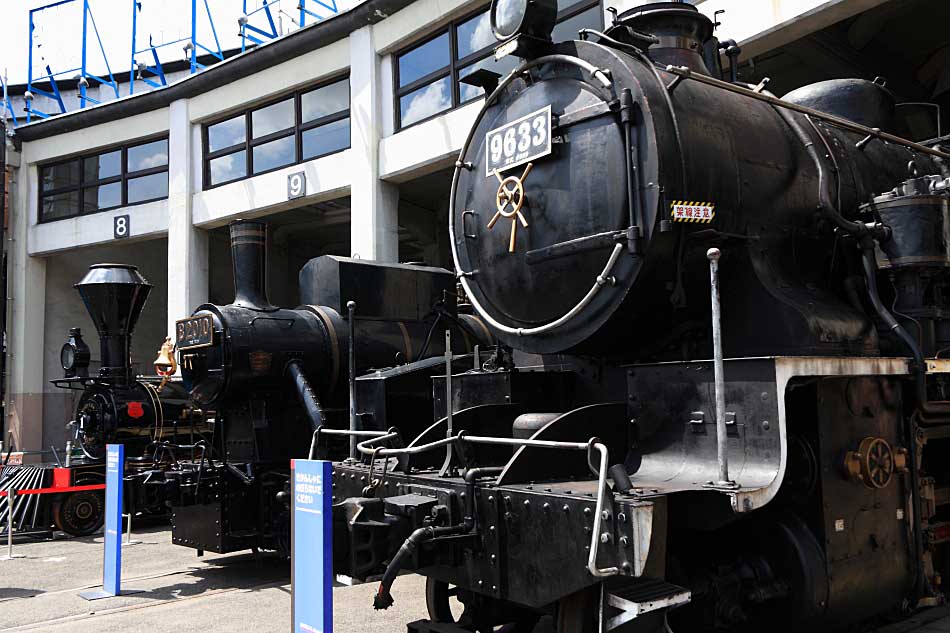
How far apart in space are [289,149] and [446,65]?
4173 millimetres

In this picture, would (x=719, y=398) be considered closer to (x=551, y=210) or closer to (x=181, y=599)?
(x=551, y=210)

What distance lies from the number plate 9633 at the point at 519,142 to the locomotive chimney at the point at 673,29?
925 mm

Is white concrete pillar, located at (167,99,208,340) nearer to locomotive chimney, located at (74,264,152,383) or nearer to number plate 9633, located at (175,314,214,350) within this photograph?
locomotive chimney, located at (74,264,152,383)

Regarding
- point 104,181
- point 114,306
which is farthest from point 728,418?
point 104,181

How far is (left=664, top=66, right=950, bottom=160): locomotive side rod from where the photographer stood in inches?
162

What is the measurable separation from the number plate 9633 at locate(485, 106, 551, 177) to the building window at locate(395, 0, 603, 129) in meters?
7.48

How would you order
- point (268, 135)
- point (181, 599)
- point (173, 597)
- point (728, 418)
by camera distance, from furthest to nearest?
point (268, 135), point (173, 597), point (181, 599), point (728, 418)

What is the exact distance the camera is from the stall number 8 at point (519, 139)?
14.1 ft

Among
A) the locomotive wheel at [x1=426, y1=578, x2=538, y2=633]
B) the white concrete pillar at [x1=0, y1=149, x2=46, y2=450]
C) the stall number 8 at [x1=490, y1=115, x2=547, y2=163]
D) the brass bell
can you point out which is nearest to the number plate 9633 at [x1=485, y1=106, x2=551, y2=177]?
the stall number 8 at [x1=490, y1=115, x2=547, y2=163]

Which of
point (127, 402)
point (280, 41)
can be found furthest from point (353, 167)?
point (127, 402)

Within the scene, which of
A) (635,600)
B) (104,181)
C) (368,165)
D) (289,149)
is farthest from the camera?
(104,181)

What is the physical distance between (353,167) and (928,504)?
11524mm

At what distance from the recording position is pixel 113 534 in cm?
713

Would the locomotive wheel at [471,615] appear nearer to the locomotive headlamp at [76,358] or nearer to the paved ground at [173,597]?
the paved ground at [173,597]
